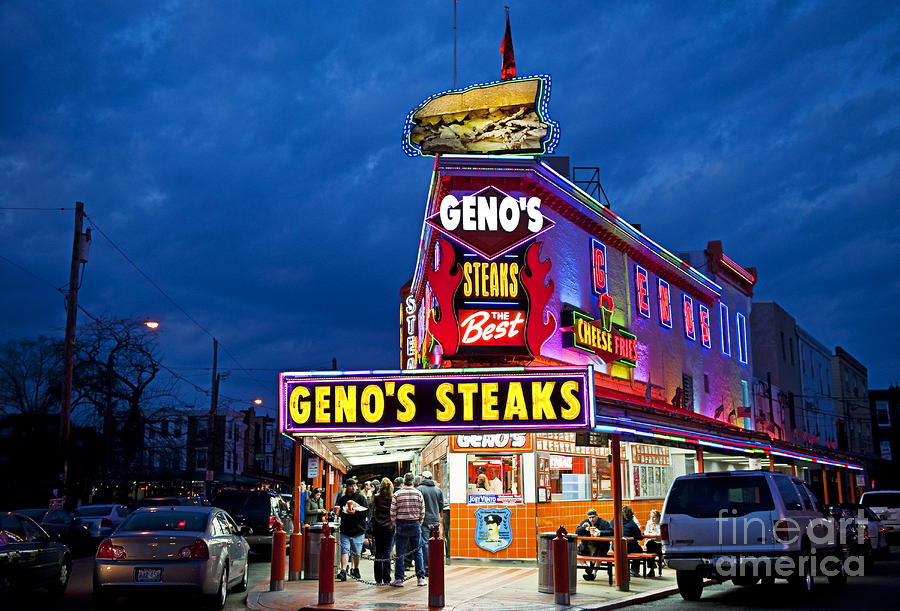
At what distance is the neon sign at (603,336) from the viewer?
25.1m

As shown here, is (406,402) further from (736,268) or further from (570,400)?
(736,268)

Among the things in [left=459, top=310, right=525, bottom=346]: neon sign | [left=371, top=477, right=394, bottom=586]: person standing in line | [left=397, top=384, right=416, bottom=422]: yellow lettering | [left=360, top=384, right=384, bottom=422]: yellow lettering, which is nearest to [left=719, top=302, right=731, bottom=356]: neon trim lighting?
[left=459, top=310, right=525, bottom=346]: neon sign

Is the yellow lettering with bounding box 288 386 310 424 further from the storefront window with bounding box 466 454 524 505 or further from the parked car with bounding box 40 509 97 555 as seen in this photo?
the parked car with bounding box 40 509 97 555

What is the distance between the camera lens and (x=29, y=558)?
44.0 ft

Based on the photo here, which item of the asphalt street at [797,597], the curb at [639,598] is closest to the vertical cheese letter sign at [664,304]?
the asphalt street at [797,597]

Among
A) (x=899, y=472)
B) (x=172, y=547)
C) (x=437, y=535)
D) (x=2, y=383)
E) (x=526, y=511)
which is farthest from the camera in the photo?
(x=899, y=472)

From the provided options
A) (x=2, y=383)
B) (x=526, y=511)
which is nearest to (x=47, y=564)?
(x=526, y=511)

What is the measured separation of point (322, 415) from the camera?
19.1 meters

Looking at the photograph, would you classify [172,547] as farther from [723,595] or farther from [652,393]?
[652,393]

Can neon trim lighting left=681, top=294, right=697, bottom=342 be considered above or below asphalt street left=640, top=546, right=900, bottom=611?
above

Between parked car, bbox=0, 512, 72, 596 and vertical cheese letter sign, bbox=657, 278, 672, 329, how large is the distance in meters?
23.2

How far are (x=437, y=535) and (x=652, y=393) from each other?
19.4 meters

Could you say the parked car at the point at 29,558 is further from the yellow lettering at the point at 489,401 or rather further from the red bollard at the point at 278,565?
the yellow lettering at the point at 489,401

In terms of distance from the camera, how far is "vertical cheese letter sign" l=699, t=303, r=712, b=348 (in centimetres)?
3769
